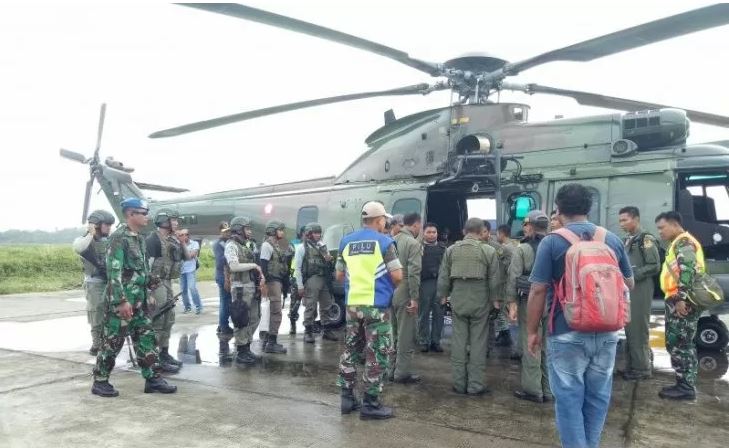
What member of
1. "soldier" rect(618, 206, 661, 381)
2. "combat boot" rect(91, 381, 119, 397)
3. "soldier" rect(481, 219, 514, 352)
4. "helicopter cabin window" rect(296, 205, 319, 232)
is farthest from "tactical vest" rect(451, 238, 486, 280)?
"helicopter cabin window" rect(296, 205, 319, 232)

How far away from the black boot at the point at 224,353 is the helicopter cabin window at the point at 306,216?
3134 millimetres

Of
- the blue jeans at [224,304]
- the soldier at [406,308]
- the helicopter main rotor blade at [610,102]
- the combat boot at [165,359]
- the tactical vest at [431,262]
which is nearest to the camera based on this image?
the soldier at [406,308]

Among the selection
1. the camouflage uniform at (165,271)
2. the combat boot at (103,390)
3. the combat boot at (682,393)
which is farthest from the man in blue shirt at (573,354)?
the camouflage uniform at (165,271)

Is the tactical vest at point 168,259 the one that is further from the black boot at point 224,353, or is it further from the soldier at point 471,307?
the soldier at point 471,307

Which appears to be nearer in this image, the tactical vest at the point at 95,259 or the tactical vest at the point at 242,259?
the tactical vest at the point at 95,259

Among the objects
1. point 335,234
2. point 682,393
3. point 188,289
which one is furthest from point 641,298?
point 188,289

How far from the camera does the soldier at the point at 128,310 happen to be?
15.6 feet

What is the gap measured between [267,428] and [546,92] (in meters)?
6.39

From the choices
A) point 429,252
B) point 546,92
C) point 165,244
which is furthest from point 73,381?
point 546,92

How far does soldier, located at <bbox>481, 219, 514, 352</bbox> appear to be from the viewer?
5377 millimetres

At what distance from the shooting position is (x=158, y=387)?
4.82 m

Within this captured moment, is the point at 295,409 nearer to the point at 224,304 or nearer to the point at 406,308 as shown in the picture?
the point at 406,308

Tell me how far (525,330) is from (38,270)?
1887cm

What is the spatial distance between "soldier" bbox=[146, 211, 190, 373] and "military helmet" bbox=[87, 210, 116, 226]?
454 millimetres
